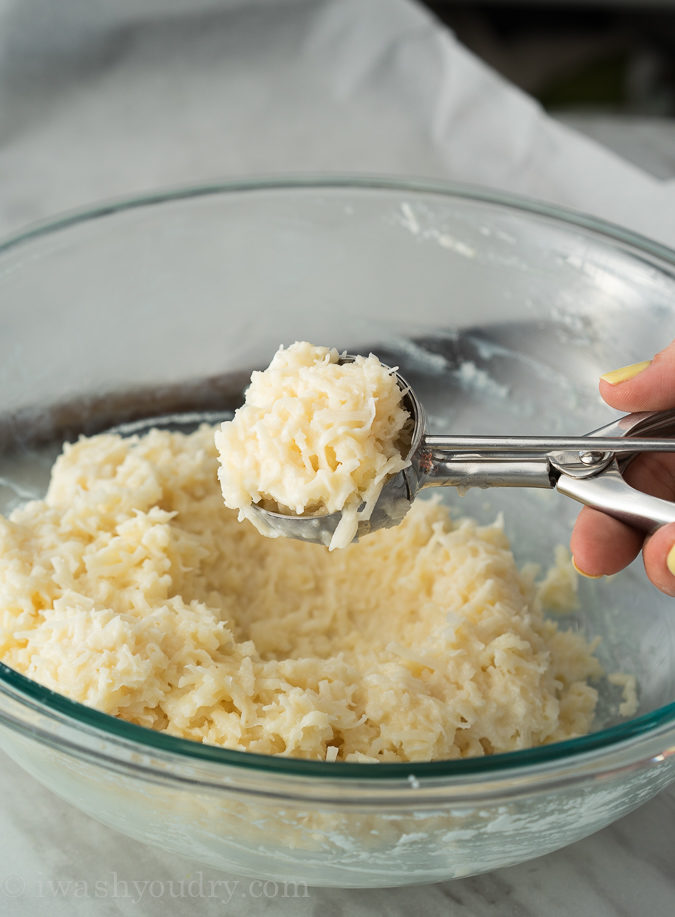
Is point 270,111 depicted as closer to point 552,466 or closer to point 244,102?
point 244,102

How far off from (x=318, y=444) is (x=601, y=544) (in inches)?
17.7

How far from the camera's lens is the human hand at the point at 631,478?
1.33m

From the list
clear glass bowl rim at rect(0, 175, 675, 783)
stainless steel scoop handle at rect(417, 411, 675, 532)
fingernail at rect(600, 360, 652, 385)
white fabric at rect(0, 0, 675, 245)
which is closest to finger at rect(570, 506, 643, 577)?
stainless steel scoop handle at rect(417, 411, 675, 532)

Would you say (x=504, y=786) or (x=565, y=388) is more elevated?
(x=504, y=786)

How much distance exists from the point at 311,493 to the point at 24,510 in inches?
23.4

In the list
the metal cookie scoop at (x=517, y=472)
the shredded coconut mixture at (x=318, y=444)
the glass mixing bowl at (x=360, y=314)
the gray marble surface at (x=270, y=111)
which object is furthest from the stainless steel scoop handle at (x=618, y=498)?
the gray marble surface at (x=270, y=111)

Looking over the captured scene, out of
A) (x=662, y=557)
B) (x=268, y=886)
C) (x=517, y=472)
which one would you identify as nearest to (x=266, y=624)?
(x=268, y=886)

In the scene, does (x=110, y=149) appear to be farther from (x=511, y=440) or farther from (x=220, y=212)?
(x=511, y=440)

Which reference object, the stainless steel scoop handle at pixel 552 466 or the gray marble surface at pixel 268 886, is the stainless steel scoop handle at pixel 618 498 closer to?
the stainless steel scoop handle at pixel 552 466

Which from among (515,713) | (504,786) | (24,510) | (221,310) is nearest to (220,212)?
(221,310)

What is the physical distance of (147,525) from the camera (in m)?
1.42

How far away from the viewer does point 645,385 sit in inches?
54.7

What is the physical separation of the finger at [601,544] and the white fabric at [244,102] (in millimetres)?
1449

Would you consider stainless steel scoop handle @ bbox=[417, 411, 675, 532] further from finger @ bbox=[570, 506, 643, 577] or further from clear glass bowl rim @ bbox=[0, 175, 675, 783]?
clear glass bowl rim @ bbox=[0, 175, 675, 783]
